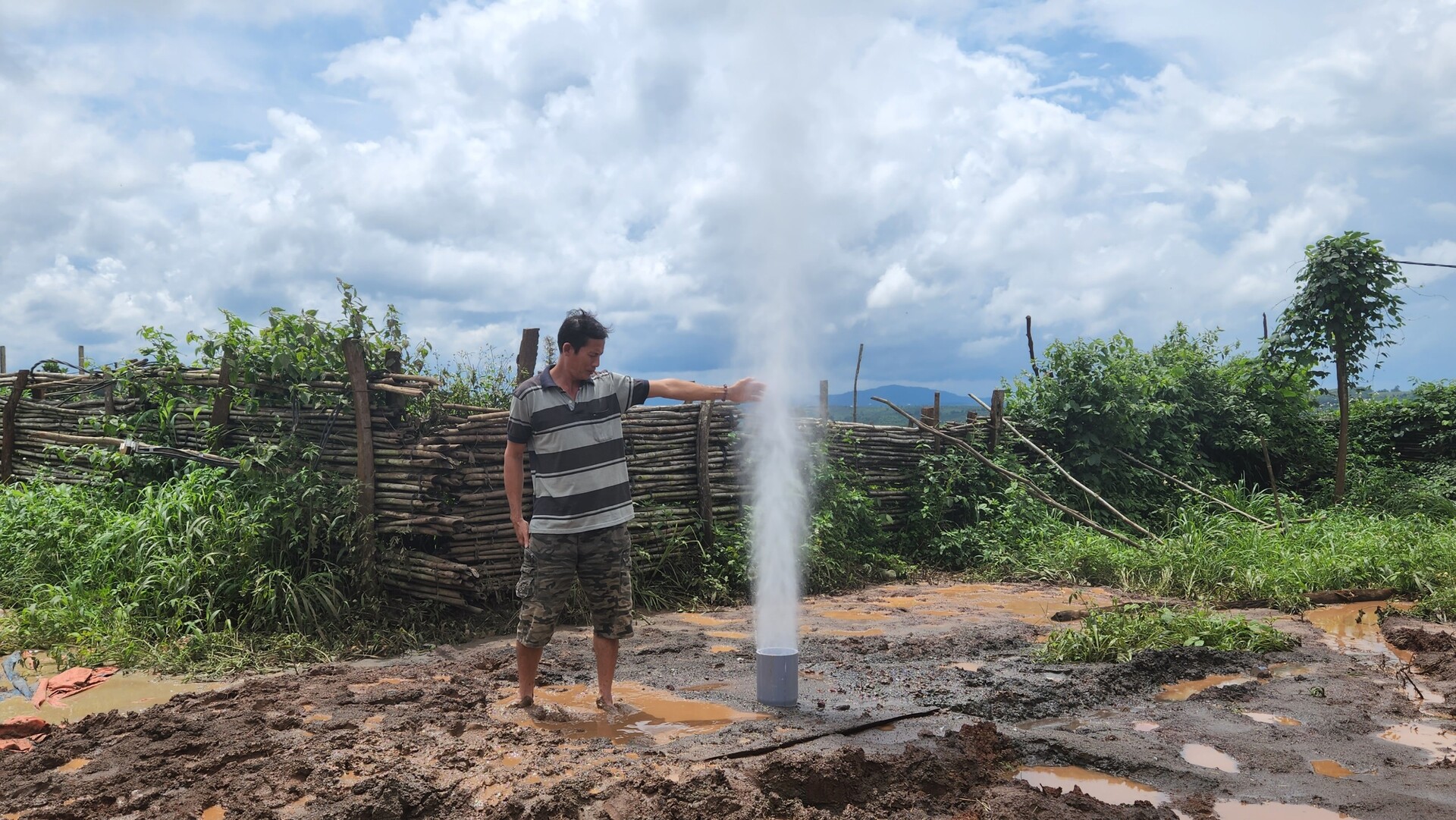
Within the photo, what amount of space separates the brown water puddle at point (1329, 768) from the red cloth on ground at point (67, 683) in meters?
6.03

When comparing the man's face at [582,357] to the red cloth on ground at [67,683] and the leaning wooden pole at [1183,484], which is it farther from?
the leaning wooden pole at [1183,484]

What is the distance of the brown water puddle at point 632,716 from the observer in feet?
13.4

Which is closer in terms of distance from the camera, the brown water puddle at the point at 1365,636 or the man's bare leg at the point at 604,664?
the man's bare leg at the point at 604,664

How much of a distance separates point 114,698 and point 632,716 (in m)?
2.91

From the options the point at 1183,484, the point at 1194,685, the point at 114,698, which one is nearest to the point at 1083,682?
the point at 1194,685

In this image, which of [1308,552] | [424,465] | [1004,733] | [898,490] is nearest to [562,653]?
[424,465]

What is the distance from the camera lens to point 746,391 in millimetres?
4539

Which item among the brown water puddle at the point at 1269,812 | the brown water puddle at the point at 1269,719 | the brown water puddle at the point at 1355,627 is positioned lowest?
the brown water puddle at the point at 1355,627

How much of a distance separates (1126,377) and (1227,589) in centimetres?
454

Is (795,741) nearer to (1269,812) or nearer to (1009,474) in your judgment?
(1269,812)

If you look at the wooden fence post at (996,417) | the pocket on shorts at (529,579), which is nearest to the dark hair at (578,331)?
the pocket on shorts at (529,579)

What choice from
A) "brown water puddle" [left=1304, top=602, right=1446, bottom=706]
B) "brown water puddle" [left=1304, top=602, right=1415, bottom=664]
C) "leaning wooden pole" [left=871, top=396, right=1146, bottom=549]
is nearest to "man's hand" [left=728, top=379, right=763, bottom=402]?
"brown water puddle" [left=1304, top=602, right=1446, bottom=706]

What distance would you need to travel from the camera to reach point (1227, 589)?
24.8ft

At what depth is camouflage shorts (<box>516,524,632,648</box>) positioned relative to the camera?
436 cm
